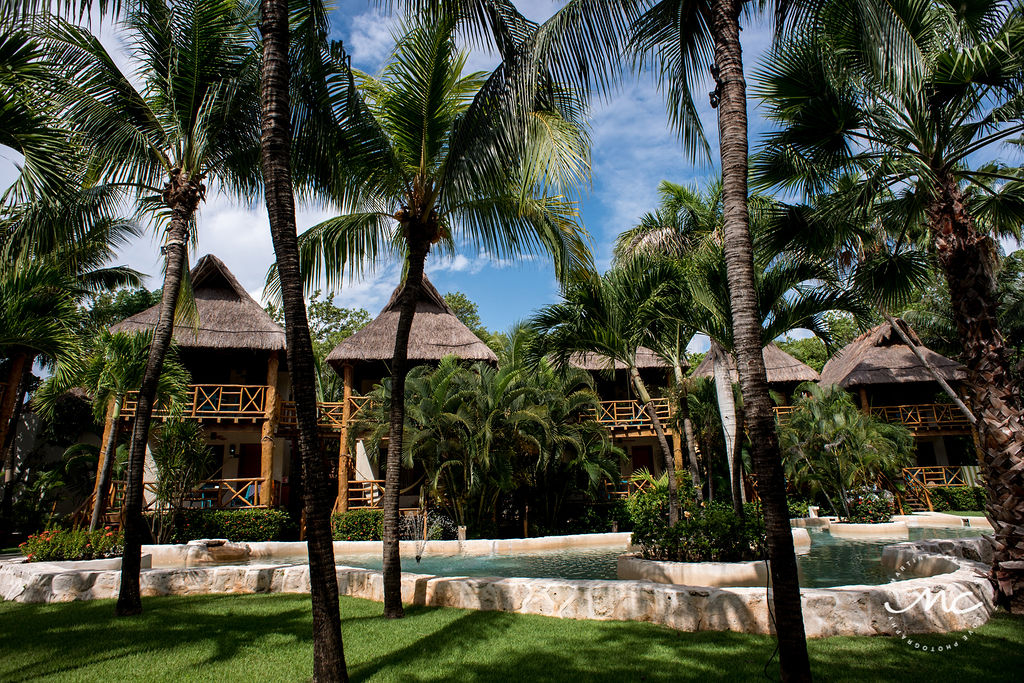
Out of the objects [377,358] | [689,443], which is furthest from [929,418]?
[377,358]

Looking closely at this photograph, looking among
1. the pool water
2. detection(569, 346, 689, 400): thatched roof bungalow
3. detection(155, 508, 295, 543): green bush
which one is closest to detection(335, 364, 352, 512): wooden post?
detection(155, 508, 295, 543): green bush

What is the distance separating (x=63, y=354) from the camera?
7.61m

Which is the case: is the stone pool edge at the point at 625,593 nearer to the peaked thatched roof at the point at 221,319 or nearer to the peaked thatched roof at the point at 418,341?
the peaked thatched roof at the point at 221,319

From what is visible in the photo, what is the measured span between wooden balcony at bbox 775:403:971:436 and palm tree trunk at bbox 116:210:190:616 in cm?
1698

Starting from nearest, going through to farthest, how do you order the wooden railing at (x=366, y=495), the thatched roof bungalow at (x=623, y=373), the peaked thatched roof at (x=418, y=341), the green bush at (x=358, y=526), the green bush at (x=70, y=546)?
the green bush at (x=70, y=546)
the green bush at (x=358, y=526)
the wooden railing at (x=366, y=495)
the peaked thatched roof at (x=418, y=341)
the thatched roof bungalow at (x=623, y=373)

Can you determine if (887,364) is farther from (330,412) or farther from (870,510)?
(330,412)

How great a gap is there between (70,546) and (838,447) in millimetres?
15036

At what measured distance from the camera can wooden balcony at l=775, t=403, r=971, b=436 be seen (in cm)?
1864

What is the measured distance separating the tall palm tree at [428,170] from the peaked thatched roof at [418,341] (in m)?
9.11

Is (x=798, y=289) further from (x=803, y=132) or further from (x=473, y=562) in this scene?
(x=473, y=562)

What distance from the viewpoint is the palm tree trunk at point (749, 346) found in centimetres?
322

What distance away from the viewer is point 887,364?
2020 centimetres

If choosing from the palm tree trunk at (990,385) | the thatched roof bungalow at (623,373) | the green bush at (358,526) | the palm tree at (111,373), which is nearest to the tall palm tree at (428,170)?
the palm tree trunk at (990,385)

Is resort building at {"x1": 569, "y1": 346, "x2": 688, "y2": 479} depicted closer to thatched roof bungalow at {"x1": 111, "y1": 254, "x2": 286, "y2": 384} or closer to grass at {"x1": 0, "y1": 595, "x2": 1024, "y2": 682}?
thatched roof bungalow at {"x1": 111, "y1": 254, "x2": 286, "y2": 384}
